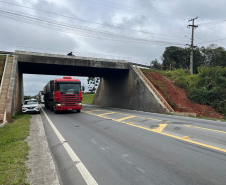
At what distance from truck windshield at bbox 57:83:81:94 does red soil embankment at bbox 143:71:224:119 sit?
10.3 metres

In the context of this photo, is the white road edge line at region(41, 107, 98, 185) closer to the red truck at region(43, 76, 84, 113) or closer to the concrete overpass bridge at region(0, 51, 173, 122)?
the concrete overpass bridge at region(0, 51, 173, 122)

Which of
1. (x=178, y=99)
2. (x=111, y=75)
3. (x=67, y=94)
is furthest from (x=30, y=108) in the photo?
(x=111, y=75)

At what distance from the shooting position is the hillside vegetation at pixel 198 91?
21.6 m

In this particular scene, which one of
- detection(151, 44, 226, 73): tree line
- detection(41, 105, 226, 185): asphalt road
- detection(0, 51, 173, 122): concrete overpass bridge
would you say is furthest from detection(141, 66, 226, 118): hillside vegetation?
detection(151, 44, 226, 73): tree line

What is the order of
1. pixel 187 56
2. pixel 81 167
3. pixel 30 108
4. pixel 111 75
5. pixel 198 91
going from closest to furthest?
pixel 81 167
pixel 30 108
pixel 198 91
pixel 111 75
pixel 187 56

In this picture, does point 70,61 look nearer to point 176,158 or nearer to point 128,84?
point 128,84

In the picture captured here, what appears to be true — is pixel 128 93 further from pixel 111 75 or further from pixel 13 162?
pixel 13 162

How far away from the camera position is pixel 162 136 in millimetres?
8281

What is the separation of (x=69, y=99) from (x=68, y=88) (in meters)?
1.07

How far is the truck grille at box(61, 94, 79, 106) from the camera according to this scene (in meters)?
19.2

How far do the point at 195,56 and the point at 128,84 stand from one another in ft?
139

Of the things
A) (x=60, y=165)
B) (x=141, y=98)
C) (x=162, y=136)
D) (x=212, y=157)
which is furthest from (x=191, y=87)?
(x=60, y=165)

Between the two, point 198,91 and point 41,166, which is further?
point 198,91

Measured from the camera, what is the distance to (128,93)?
1131 inches
